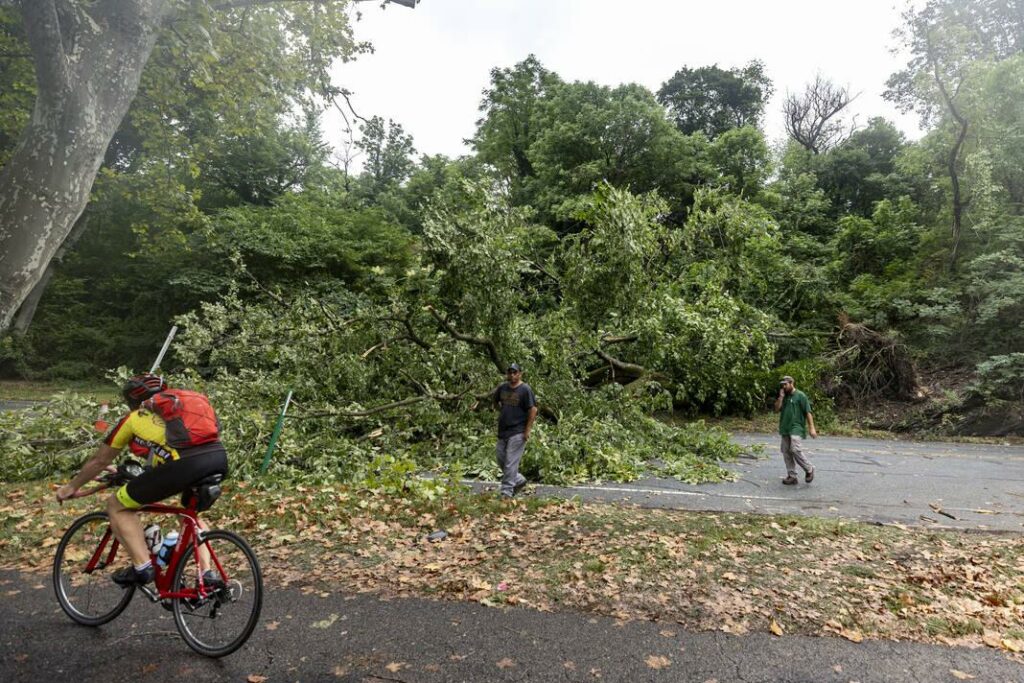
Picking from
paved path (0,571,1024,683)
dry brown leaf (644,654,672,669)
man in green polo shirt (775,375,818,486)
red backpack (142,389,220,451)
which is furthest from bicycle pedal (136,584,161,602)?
man in green polo shirt (775,375,818,486)

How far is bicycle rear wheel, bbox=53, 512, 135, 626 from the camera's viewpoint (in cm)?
384

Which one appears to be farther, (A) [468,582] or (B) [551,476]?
(B) [551,476]

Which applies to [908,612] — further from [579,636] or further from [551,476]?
[551,476]

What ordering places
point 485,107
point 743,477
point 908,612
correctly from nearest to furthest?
point 908,612
point 743,477
point 485,107

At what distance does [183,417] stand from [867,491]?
8.55 metres

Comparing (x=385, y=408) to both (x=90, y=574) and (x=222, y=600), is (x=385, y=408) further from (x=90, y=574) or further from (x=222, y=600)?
(x=222, y=600)

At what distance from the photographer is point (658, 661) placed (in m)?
3.52

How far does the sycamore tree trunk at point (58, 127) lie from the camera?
482 cm

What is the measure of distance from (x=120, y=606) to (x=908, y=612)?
5.23 m

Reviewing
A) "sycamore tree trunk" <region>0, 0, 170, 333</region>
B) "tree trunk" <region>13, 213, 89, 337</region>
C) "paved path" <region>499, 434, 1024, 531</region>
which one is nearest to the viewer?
"sycamore tree trunk" <region>0, 0, 170, 333</region>

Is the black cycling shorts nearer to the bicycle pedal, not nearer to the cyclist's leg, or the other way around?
the cyclist's leg

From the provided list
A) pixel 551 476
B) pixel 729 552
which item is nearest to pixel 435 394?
pixel 551 476

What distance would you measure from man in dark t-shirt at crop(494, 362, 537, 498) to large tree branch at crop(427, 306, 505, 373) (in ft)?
8.87

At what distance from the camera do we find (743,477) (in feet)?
30.5
